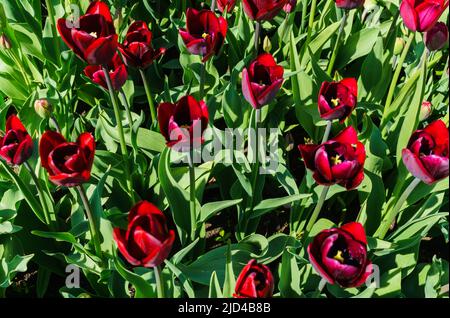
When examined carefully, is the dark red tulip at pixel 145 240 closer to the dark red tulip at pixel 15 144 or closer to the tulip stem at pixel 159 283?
the tulip stem at pixel 159 283

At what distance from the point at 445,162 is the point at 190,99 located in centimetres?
56

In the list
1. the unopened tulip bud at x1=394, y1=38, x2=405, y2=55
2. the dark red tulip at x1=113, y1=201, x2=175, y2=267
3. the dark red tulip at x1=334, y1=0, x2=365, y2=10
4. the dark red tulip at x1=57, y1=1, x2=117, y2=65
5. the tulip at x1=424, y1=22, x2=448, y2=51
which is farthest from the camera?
the unopened tulip bud at x1=394, y1=38, x2=405, y2=55

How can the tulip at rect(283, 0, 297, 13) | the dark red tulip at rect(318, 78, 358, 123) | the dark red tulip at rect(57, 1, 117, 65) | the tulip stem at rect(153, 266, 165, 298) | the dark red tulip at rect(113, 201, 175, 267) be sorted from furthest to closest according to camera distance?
the tulip at rect(283, 0, 297, 13) → the dark red tulip at rect(318, 78, 358, 123) → the dark red tulip at rect(57, 1, 117, 65) → the tulip stem at rect(153, 266, 165, 298) → the dark red tulip at rect(113, 201, 175, 267)

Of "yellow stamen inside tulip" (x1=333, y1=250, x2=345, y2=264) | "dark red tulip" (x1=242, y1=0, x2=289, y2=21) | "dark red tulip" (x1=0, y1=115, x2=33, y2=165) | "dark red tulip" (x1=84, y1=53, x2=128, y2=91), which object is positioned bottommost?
"yellow stamen inside tulip" (x1=333, y1=250, x2=345, y2=264)

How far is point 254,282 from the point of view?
0.98 meters

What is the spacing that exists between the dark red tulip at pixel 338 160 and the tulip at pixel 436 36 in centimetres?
52

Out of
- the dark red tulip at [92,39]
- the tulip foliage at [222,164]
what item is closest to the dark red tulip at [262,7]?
the tulip foliage at [222,164]

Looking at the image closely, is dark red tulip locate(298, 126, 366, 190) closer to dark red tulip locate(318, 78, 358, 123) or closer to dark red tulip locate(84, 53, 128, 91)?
dark red tulip locate(318, 78, 358, 123)

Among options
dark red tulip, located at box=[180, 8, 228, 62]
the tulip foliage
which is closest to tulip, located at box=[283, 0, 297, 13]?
the tulip foliage

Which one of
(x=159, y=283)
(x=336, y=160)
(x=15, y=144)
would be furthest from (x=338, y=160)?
(x=15, y=144)

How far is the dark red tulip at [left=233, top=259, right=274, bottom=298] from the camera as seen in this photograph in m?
0.97

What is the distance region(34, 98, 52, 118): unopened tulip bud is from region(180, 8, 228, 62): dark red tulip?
1.39 ft

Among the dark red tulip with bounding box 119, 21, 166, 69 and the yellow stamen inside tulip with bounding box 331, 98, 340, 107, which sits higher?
the dark red tulip with bounding box 119, 21, 166, 69

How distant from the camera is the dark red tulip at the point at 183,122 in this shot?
109 cm
